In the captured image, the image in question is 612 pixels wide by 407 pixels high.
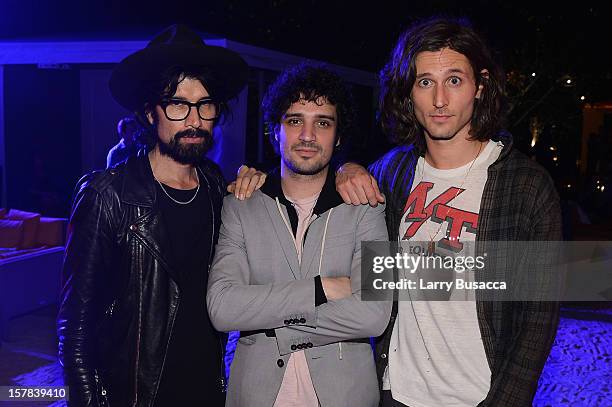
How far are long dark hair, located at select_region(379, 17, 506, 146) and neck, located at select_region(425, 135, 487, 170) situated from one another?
4 centimetres

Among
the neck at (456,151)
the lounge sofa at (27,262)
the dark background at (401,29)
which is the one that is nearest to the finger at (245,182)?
the neck at (456,151)

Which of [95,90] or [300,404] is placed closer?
[300,404]

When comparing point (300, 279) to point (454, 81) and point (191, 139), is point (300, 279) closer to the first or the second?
point (191, 139)

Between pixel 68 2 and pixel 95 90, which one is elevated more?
pixel 68 2

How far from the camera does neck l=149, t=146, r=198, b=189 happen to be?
2.52 meters

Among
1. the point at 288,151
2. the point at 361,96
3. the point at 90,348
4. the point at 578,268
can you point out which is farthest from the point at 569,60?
the point at 90,348

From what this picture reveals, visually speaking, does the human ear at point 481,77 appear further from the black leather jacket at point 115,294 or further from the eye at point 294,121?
the black leather jacket at point 115,294

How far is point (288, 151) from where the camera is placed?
2.49 m

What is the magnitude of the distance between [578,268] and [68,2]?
13.0 m

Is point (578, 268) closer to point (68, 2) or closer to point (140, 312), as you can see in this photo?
point (140, 312)

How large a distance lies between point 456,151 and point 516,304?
2.22 ft

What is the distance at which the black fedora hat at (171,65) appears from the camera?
2.51 meters

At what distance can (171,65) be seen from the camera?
2.52 meters

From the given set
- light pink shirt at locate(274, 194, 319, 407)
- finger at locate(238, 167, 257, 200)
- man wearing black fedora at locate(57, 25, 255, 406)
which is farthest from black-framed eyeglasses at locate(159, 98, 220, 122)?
light pink shirt at locate(274, 194, 319, 407)
